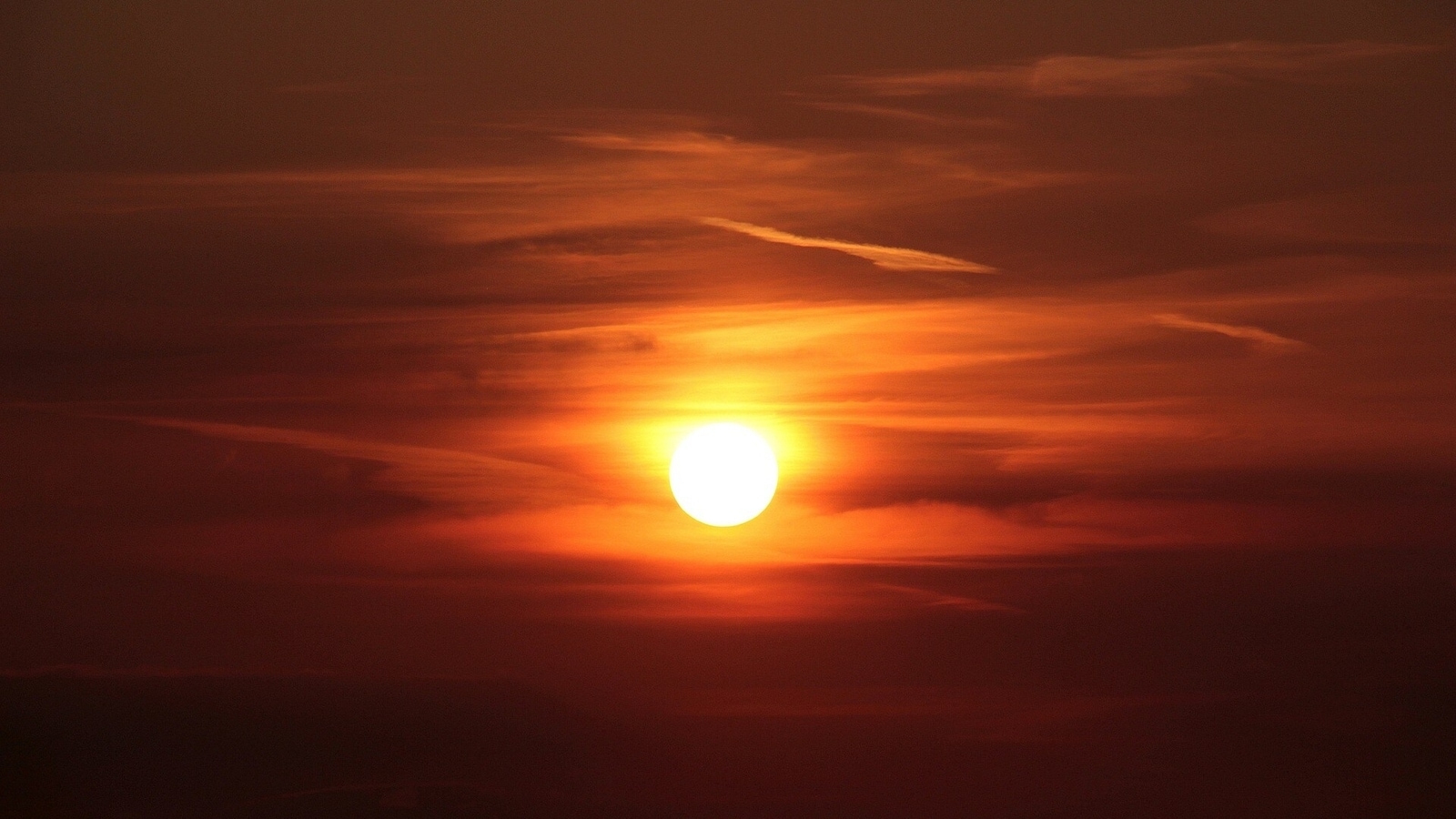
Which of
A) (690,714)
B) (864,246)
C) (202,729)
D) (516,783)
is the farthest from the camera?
(516,783)

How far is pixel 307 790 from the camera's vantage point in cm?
2459

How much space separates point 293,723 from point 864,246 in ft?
42.0

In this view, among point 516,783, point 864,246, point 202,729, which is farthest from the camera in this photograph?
point 516,783

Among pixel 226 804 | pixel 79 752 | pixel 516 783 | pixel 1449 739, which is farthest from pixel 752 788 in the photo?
pixel 1449 739

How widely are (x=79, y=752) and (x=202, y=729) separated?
1.84 meters

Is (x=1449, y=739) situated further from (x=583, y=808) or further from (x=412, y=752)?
(x=412, y=752)

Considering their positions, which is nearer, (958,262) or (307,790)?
(958,262)

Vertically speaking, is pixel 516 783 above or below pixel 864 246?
below

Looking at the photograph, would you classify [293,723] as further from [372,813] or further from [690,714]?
[690,714]

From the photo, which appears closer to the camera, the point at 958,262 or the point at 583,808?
the point at 958,262

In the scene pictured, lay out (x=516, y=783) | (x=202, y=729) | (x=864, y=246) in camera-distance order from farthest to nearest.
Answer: (x=516, y=783) < (x=202, y=729) < (x=864, y=246)

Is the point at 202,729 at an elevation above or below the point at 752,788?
above

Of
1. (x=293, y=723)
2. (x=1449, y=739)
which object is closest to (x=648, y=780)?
(x=293, y=723)

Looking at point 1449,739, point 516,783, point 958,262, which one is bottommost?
point 1449,739
